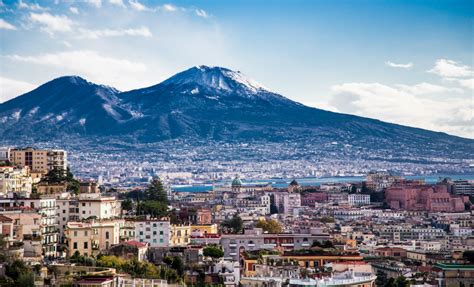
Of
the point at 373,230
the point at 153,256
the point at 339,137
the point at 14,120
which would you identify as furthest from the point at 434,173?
the point at 153,256

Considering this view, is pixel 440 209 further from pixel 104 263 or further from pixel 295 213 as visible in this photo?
pixel 104 263

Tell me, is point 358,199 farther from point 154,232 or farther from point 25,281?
point 25,281

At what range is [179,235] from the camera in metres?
40.7

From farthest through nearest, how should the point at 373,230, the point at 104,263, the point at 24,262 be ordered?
the point at 373,230
the point at 104,263
the point at 24,262

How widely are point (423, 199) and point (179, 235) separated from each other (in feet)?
175

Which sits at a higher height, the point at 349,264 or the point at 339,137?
the point at 339,137

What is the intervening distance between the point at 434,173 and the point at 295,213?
337ft

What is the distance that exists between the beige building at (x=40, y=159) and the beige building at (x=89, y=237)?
17013 mm

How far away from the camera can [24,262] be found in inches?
1098

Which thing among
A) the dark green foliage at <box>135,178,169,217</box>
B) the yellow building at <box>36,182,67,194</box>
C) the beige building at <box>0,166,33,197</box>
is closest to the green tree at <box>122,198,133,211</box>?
the dark green foliage at <box>135,178,169,217</box>

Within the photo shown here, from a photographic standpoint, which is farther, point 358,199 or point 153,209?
point 358,199

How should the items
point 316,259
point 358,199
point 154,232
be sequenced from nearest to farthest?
point 316,259 → point 154,232 → point 358,199

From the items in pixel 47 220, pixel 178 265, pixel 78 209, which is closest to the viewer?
pixel 178 265

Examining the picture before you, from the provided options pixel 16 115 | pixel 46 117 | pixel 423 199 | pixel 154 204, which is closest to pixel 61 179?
pixel 154 204
